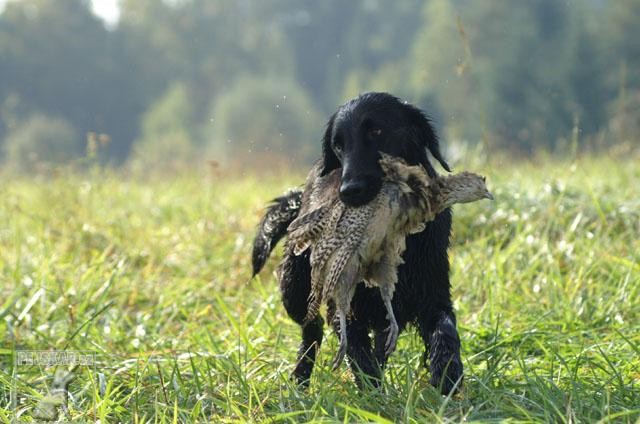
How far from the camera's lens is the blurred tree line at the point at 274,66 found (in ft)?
82.5

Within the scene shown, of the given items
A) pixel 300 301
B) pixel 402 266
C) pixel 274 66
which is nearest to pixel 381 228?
pixel 402 266

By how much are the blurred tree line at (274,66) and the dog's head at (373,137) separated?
1.46 meters

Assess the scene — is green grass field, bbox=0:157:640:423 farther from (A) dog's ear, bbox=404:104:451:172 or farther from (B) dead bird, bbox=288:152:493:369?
(A) dog's ear, bbox=404:104:451:172

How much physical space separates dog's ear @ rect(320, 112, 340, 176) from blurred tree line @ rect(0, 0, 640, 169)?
151cm

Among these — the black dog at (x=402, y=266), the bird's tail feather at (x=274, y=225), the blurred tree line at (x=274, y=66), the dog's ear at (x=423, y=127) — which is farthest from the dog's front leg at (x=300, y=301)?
the blurred tree line at (x=274, y=66)

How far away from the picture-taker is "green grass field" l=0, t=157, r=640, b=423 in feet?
9.09

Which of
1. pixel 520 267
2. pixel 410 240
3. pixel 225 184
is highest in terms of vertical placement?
pixel 225 184

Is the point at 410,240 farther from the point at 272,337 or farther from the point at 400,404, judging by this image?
the point at 272,337

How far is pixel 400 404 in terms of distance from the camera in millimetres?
2674

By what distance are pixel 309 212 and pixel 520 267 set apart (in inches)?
86.6

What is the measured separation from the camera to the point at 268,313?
4.24m

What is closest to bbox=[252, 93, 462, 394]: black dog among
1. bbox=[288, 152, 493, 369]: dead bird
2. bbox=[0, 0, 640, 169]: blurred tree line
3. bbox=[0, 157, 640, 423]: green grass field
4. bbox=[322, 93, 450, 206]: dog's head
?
bbox=[322, 93, 450, 206]: dog's head

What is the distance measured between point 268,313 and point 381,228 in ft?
6.13

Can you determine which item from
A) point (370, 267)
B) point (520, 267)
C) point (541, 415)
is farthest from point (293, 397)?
point (520, 267)
